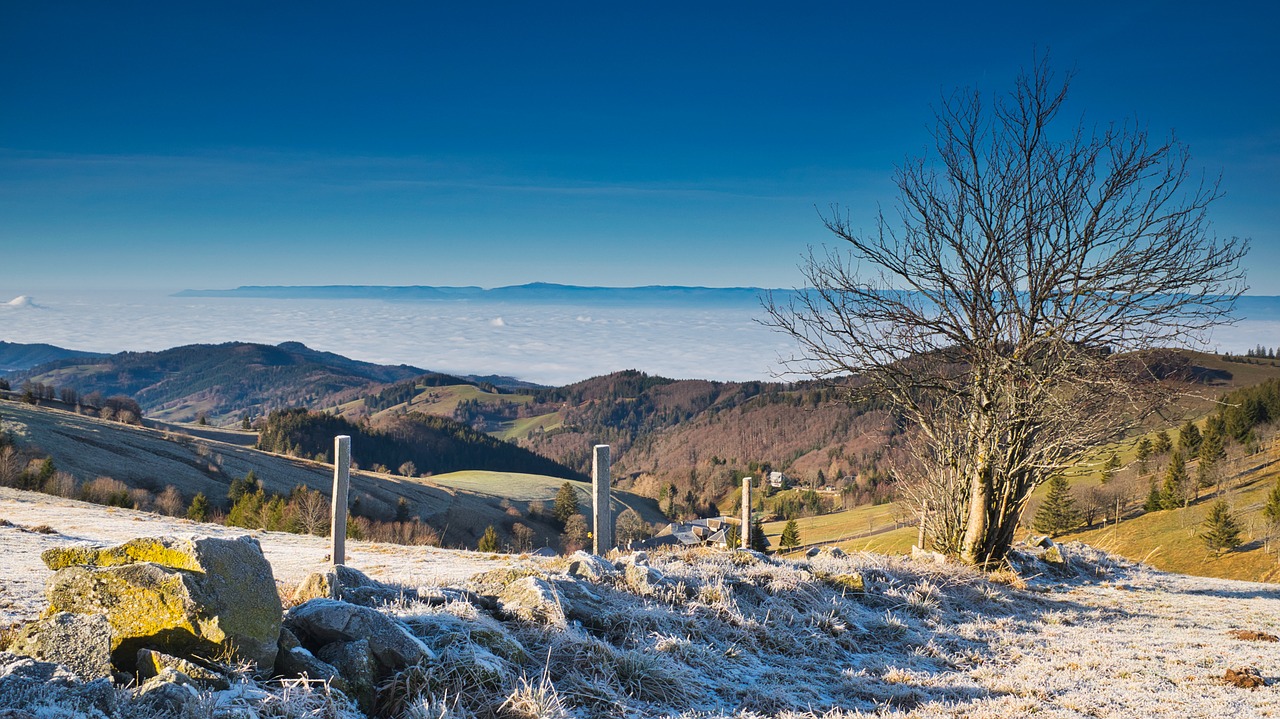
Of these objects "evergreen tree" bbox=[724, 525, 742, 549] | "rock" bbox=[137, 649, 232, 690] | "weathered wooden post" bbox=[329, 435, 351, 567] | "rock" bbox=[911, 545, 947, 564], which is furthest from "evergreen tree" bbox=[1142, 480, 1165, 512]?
"rock" bbox=[137, 649, 232, 690]

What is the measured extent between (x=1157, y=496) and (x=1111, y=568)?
93.3 metres

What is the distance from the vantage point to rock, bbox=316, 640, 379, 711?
477 centimetres

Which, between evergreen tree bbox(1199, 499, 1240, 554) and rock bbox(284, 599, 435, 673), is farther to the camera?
evergreen tree bbox(1199, 499, 1240, 554)

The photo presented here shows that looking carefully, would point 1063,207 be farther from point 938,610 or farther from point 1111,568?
point 1111,568

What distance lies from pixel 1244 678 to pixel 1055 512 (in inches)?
3816

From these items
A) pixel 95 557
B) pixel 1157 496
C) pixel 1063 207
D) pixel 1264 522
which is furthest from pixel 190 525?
pixel 1157 496

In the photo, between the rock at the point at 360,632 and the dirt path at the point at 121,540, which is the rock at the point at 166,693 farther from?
the dirt path at the point at 121,540

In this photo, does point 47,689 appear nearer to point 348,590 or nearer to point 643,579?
point 348,590

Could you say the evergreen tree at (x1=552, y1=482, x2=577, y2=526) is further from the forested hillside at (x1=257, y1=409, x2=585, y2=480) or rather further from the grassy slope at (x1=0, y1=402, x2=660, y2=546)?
the forested hillside at (x1=257, y1=409, x2=585, y2=480)

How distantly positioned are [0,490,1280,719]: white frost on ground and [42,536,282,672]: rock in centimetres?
144

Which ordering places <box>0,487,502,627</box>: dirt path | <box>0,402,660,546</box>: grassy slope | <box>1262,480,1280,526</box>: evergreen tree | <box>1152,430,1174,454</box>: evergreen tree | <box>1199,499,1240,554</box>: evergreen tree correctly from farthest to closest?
<box>1152,430,1174,454</box>: evergreen tree
<box>1199,499,1240,554</box>: evergreen tree
<box>1262,480,1280,526</box>: evergreen tree
<box>0,402,660,546</box>: grassy slope
<box>0,487,502,627</box>: dirt path

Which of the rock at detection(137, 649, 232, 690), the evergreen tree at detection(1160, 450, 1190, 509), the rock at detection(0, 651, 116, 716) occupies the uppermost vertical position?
the rock at detection(0, 651, 116, 716)

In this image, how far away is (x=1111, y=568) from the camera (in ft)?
51.5

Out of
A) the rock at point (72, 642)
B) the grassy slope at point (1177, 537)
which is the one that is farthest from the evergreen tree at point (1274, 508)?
the rock at point (72, 642)
